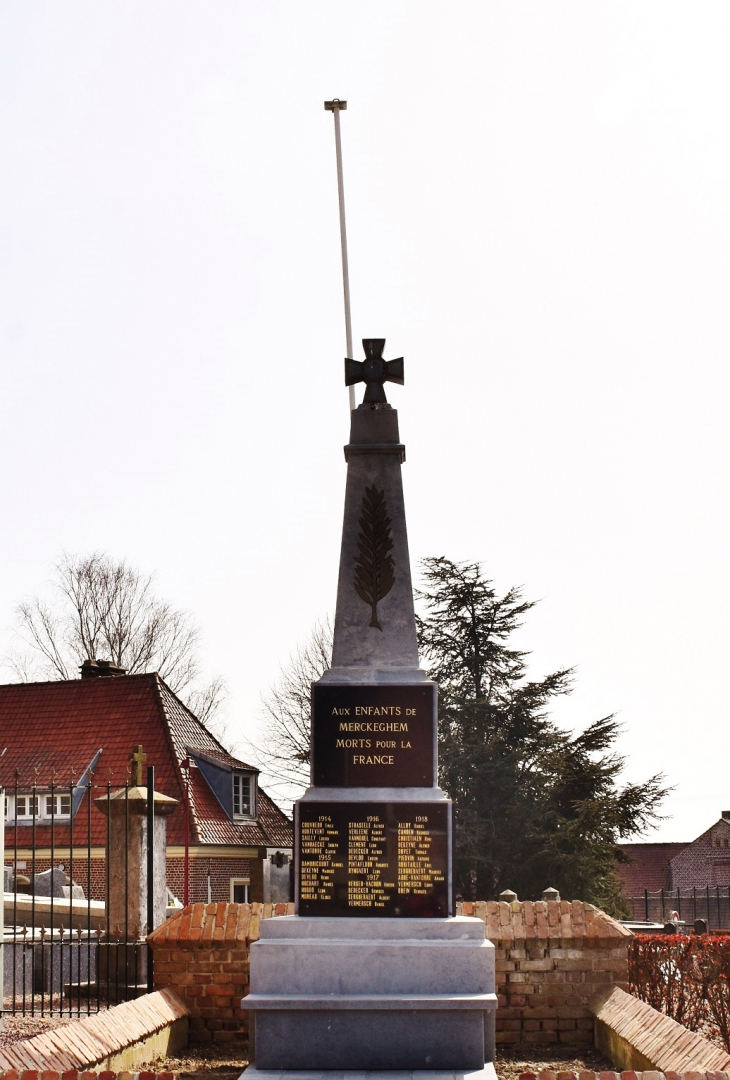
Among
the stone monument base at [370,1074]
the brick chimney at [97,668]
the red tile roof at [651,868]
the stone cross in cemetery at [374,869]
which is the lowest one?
the red tile roof at [651,868]

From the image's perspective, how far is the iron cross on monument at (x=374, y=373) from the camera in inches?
420

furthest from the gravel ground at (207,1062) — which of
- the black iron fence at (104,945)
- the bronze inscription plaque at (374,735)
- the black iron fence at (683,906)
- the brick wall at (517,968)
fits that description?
the black iron fence at (683,906)

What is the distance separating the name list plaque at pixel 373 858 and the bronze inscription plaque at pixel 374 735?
0.26m

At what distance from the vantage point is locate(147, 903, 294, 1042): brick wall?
35.0ft

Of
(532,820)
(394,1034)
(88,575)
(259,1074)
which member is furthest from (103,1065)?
(88,575)

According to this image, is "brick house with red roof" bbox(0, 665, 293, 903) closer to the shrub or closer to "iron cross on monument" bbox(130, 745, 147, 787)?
"iron cross on monument" bbox(130, 745, 147, 787)

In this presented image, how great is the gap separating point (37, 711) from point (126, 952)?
20.1m

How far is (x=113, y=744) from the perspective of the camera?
97.7 ft

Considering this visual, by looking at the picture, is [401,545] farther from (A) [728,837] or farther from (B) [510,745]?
(A) [728,837]

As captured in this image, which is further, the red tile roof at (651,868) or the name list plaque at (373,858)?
the red tile roof at (651,868)

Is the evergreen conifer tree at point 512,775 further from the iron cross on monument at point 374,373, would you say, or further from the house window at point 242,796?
the iron cross on monument at point 374,373

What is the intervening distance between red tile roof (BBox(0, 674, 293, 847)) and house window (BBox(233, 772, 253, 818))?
1.06ft

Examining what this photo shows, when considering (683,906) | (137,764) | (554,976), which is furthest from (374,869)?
(683,906)

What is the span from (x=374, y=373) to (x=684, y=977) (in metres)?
7.33
